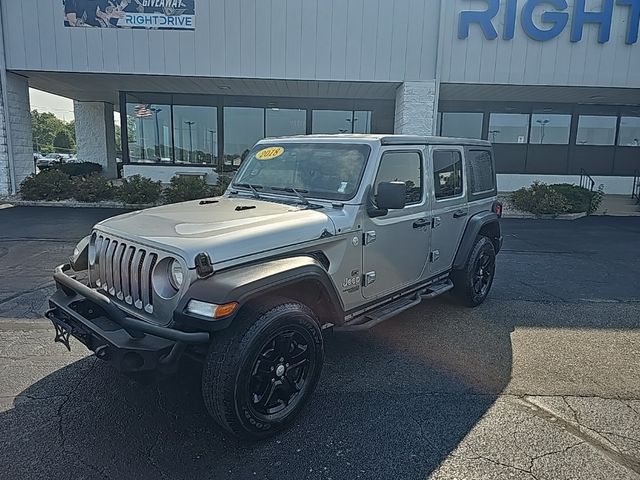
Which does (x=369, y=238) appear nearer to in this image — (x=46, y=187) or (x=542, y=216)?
(x=542, y=216)

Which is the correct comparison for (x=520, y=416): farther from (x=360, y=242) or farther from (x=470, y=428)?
(x=360, y=242)

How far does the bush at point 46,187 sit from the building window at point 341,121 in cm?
915

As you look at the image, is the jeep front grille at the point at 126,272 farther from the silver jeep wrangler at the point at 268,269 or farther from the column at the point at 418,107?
the column at the point at 418,107

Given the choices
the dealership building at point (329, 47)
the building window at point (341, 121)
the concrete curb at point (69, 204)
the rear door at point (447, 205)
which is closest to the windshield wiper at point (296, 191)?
the rear door at point (447, 205)

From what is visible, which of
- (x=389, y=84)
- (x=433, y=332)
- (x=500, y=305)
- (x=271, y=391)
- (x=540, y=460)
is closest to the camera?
(x=540, y=460)

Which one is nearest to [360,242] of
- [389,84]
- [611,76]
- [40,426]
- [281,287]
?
[281,287]

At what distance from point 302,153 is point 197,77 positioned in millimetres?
10621

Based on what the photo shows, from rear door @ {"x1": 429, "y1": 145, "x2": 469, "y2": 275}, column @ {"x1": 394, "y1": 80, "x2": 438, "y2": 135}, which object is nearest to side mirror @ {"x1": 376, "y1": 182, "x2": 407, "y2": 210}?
rear door @ {"x1": 429, "y1": 145, "x2": 469, "y2": 275}

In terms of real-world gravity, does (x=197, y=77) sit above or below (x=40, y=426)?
above

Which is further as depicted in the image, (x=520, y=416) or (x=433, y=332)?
(x=433, y=332)

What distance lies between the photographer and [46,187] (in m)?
13.3

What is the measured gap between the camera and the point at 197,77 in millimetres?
13312

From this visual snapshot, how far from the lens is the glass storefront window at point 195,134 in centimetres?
1791

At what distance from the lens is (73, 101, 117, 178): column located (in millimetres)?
20703
